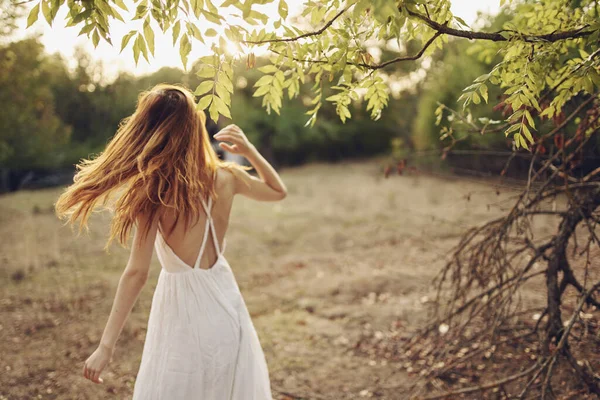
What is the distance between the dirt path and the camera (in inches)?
150

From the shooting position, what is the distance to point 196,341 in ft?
6.95

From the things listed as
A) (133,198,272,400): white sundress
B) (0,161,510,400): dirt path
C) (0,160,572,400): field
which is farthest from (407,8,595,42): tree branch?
(0,161,510,400): dirt path

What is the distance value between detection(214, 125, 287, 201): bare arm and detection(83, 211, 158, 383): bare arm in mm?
563

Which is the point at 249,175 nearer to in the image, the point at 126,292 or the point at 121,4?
the point at 126,292

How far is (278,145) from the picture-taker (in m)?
22.2

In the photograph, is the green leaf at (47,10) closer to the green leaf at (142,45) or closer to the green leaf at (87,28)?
the green leaf at (87,28)

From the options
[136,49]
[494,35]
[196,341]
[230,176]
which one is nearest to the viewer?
[136,49]

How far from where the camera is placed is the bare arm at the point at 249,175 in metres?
2.39

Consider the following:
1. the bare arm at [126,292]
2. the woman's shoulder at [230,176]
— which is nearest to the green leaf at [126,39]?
the bare arm at [126,292]

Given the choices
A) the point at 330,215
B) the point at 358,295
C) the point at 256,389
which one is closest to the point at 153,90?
the point at 256,389

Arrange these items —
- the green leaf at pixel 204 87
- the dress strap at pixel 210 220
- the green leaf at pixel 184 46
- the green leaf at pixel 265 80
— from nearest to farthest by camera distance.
Result: 1. the green leaf at pixel 184 46
2. the green leaf at pixel 204 87
3. the green leaf at pixel 265 80
4. the dress strap at pixel 210 220

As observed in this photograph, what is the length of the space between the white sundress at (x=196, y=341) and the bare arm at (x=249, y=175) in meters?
0.32

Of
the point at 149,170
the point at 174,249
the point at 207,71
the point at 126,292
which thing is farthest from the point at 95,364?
the point at 207,71

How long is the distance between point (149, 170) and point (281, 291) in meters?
4.13
